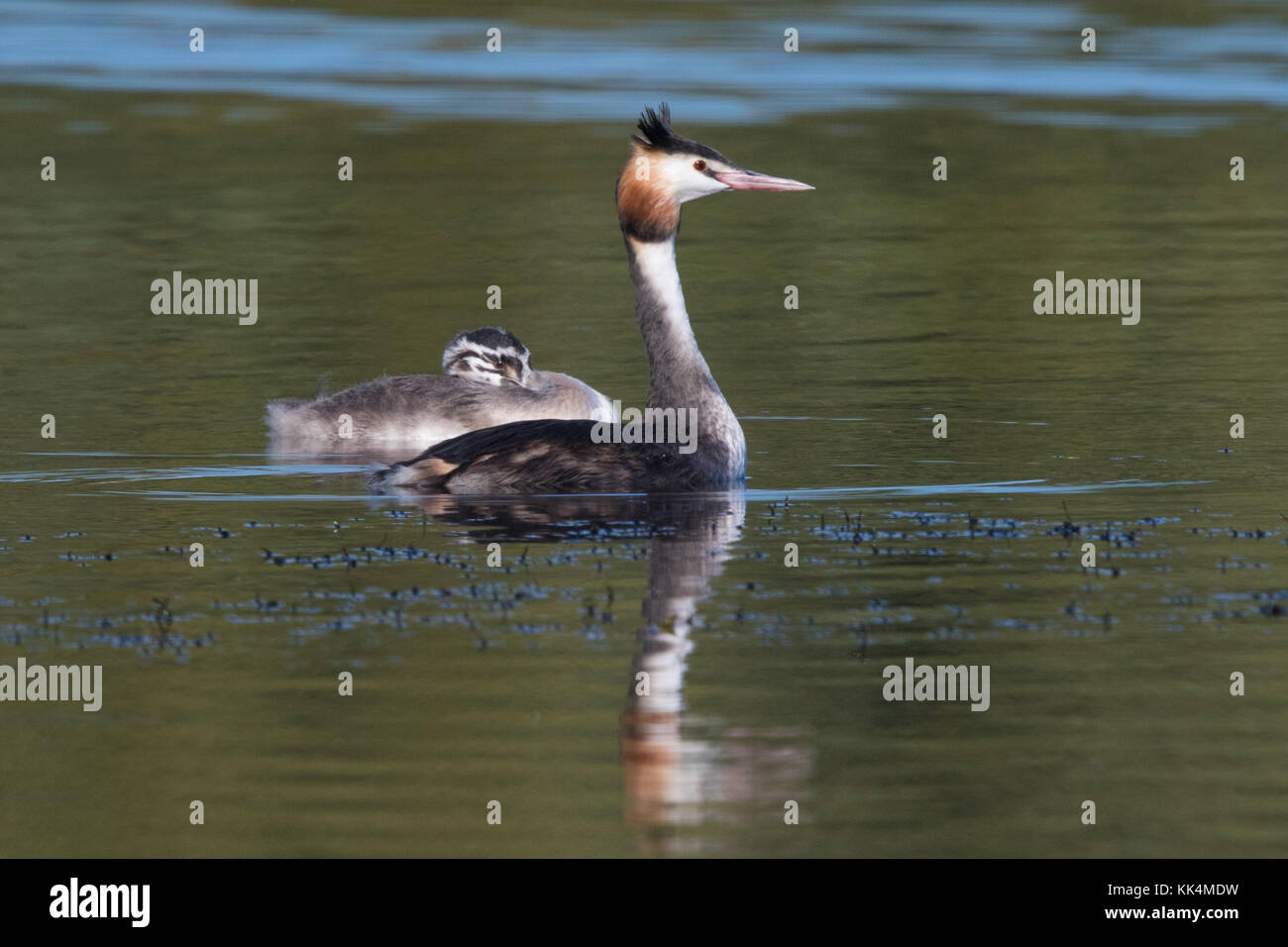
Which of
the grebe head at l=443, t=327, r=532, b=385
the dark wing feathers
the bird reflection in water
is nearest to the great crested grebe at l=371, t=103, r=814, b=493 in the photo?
the dark wing feathers

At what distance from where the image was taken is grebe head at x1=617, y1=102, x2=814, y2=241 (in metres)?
14.5

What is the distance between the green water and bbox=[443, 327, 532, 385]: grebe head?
1.13 m

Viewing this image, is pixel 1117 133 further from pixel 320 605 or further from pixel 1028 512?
pixel 320 605

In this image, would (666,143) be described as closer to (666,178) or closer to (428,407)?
(666,178)

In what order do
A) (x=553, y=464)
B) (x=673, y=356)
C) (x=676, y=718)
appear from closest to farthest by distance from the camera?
(x=676, y=718), (x=553, y=464), (x=673, y=356)

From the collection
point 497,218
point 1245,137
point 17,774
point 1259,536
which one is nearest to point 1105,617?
point 1259,536

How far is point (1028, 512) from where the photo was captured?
547 inches

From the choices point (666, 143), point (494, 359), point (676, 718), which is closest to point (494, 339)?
point (494, 359)

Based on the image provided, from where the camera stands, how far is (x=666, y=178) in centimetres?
1461

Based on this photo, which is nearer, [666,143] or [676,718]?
[676,718]

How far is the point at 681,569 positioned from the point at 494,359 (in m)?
5.63

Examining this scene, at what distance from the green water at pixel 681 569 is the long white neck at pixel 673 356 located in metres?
0.40

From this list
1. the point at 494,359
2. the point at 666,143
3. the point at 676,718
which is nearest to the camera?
the point at 676,718
